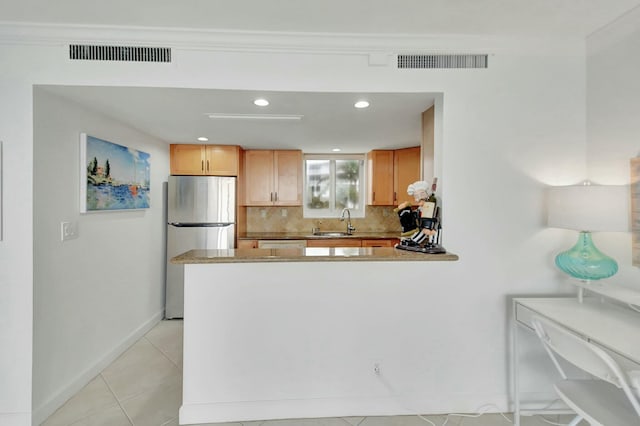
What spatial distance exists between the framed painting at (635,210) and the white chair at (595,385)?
77 cm

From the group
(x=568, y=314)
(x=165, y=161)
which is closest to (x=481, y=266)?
(x=568, y=314)

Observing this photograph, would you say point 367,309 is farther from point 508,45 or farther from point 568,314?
point 508,45

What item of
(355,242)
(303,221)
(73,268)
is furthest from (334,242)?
(73,268)

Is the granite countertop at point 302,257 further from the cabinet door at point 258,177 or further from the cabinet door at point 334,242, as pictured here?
the cabinet door at point 258,177

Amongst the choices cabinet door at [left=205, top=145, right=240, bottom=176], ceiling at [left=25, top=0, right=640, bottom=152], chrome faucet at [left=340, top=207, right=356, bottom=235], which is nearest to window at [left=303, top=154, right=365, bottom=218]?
chrome faucet at [left=340, top=207, right=356, bottom=235]

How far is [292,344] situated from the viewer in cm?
199

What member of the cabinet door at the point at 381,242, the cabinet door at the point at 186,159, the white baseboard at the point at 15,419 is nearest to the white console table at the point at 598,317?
the cabinet door at the point at 381,242

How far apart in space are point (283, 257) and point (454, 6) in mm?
1724

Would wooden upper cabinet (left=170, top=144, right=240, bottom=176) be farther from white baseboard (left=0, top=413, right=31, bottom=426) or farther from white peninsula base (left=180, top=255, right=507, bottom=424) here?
white baseboard (left=0, top=413, right=31, bottom=426)

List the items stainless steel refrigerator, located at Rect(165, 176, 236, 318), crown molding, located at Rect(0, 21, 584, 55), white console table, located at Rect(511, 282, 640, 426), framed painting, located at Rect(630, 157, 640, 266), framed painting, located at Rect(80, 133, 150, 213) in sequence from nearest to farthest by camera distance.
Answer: white console table, located at Rect(511, 282, 640, 426), framed painting, located at Rect(630, 157, 640, 266), crown molding, located at Rect(0, 21, 584, 55), framed painting, located at Rect(80, 133, 150, 213), stainless steel refrigerator, located at Rect(165, 176, 236, 318)

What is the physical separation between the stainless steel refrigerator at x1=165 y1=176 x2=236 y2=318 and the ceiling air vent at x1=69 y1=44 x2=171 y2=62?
185 centimetres

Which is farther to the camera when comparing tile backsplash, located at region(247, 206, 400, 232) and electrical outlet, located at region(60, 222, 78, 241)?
tile backsplash, located at region(247, 206, 400, 232)

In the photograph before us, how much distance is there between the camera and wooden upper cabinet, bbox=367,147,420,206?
14.0ft

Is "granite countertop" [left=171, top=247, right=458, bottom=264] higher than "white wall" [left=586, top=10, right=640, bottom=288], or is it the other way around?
"white wall" [left=586, top=10, right=640, bottom=288]
